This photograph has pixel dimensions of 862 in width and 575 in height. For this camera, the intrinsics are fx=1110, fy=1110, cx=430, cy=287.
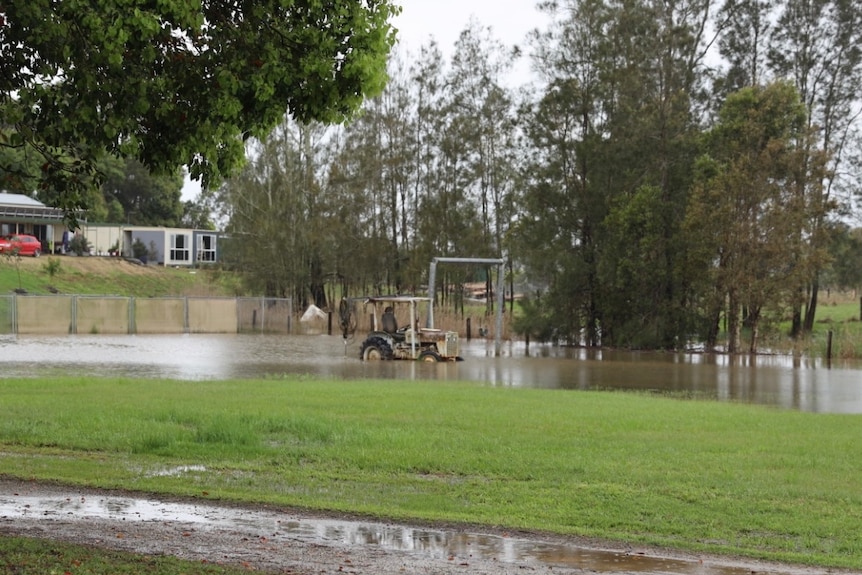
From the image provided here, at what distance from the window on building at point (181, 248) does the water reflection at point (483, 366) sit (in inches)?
1822

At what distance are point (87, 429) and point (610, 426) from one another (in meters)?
7.62

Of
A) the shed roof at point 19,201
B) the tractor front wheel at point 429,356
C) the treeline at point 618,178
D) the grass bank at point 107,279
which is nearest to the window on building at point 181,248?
the grass bank at point 107,279

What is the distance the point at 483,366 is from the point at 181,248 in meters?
63.4

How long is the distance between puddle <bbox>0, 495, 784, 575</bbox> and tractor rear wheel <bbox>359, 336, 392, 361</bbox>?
2587cm

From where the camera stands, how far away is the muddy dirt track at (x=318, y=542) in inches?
339

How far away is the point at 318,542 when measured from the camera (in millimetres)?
9312

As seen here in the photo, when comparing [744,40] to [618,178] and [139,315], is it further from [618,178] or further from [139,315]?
[139,315]

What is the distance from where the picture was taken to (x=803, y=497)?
452 inches

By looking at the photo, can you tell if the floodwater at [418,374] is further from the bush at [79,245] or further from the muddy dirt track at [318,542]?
the bush at [79,245]

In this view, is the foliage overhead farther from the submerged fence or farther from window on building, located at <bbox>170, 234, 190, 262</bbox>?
window on building, located at <bbox>170, 234, 190, 262</bbox>

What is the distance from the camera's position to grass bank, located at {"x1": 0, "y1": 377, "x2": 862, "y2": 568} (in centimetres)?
1047

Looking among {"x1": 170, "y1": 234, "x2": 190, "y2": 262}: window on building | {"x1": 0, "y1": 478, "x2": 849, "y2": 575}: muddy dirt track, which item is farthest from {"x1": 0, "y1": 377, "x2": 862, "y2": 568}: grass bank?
{"x1": 170, "y1": 234, "x2": 190, "y2": 262}: window on building

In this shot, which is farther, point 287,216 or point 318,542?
point 287,216

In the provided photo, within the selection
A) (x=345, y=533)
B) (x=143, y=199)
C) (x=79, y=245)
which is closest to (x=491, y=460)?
(x=345, y=533)
